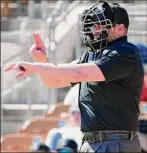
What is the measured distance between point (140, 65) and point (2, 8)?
448 inches

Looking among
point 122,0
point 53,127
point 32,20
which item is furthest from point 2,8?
point 53,127

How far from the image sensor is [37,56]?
3.61m

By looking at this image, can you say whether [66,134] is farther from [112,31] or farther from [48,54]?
[112,31]

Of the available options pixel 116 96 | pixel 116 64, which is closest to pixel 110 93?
pixel 116 96

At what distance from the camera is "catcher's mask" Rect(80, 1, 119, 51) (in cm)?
340

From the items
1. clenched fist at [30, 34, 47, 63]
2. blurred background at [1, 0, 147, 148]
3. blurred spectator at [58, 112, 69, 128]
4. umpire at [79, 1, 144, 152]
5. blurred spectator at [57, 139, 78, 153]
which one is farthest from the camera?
blurred background at [1, 0, 147, 148]

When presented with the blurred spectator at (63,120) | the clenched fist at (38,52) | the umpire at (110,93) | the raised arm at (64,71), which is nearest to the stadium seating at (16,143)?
the blurred spectator at (63,120)

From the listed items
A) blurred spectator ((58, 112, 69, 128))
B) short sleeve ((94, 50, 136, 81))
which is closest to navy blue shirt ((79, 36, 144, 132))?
short sleeve ((94, 50, 136, 81))

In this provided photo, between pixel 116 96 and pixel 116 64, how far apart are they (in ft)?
0.63

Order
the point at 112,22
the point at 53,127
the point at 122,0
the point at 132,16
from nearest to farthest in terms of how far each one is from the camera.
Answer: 1. the point at 112,22
2. the point at 53,127
3. the point at 132,16
4. the point at 122,0

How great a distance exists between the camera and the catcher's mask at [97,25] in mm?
3404

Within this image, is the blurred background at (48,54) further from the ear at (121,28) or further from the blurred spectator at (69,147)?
the ear at (121,28)

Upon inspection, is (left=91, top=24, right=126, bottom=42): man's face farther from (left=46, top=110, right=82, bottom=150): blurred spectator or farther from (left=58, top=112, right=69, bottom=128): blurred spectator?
(left=58, top=112, right=69, bottom=128): blurred spectator

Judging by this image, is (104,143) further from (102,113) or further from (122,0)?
(122,0)
